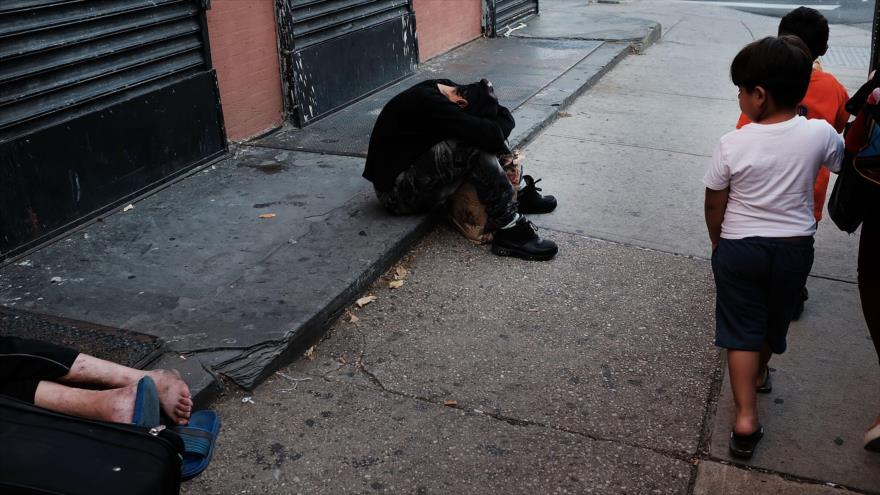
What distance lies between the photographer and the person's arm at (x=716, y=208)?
2963 millimetres

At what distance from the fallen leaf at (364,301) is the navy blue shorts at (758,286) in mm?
1654

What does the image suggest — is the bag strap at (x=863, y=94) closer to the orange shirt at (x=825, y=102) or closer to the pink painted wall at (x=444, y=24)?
the orange shirt at (x=825, y=102)

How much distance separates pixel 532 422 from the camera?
3.19 meters

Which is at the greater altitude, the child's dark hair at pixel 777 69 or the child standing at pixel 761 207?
the child's dark hair at pixel 777 69

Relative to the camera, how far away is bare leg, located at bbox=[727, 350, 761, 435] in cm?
296

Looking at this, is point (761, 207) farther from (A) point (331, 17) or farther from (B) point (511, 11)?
(B) point (511, 11)

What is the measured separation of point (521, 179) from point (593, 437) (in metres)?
2.22

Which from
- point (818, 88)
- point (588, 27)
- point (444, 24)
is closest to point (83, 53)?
point (818, 88)

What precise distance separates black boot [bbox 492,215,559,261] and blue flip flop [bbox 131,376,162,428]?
2193 millimetres

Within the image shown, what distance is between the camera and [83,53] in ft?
14.8

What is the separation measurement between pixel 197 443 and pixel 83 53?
251 centimetres

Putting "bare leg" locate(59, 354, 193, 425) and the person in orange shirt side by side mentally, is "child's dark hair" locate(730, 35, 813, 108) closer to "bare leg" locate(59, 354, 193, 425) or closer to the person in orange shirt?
the person in orange shirt

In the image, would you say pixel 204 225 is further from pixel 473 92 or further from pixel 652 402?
pixel 652 402

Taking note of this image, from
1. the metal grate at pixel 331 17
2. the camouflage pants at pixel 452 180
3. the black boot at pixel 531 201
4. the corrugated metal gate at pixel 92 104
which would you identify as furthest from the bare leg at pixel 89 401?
the metal grate at pixel 331 17
